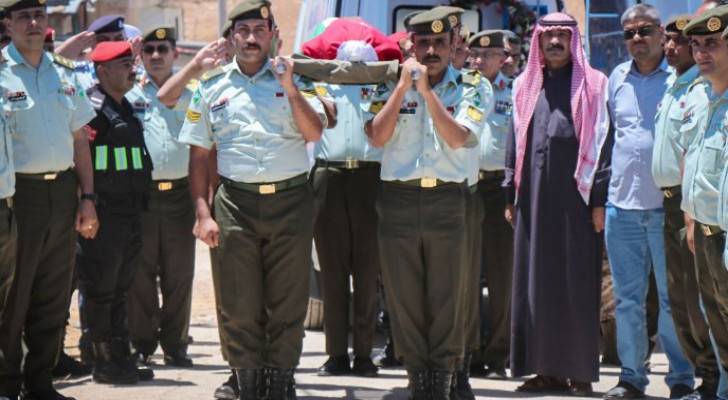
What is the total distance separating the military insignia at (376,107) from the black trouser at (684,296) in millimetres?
1784

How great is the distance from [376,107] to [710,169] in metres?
1.79

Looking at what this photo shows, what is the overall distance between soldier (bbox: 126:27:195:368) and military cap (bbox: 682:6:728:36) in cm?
391

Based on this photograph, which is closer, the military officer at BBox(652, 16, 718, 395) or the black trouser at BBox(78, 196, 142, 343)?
the military officer at BBox(652, 16, 718, 395)

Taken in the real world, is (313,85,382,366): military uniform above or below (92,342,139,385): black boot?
above

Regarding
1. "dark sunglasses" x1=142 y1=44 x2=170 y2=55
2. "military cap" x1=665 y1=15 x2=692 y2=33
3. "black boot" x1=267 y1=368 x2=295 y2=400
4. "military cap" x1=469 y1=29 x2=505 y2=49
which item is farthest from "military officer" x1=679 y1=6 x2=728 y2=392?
"dark sunglasses" x1=142 y1=44 x2=170 y2=55

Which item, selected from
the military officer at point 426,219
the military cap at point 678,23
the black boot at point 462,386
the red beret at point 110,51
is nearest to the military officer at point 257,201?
the military officer at point 426,219

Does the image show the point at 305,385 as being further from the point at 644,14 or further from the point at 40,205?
the point at 644,14

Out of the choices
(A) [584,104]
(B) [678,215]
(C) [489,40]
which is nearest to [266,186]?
(A) [584,104]

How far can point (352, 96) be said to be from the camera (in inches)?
386

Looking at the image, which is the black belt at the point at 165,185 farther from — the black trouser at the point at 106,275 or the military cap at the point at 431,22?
the military cap at the point at 431,22

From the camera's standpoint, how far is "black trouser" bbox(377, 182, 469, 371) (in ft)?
26.5

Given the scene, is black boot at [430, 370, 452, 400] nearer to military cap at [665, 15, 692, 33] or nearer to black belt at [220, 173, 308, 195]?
black belt at [220, 173, 308, 195]

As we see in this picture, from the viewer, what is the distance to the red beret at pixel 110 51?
947 cm

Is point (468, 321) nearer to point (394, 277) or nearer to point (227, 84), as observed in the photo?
→ point (394, 277)
